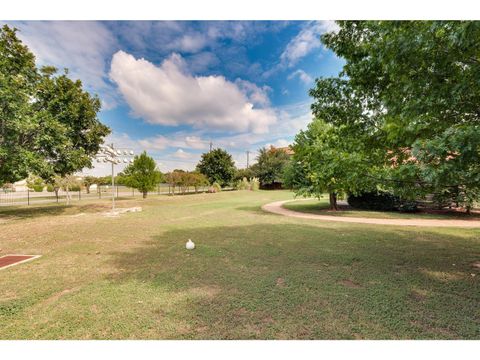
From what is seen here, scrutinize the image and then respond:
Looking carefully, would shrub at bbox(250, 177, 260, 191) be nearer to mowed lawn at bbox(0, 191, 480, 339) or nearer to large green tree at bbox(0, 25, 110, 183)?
large green tree at bbox(0, 25, 110, 183)

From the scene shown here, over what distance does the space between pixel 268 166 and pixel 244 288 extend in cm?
3454

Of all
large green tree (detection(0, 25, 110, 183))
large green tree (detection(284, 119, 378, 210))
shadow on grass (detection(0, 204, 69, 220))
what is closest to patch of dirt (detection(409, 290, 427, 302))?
large green tree (detection(284, 119, 378, 210))

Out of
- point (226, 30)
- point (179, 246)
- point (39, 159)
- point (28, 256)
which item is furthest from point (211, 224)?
point (39, 159)

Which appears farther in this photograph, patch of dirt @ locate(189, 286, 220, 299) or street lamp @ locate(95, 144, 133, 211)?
street lamp @ locate(95, 144, 133, 211)

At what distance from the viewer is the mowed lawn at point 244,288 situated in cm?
238

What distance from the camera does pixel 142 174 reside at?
2352 cm

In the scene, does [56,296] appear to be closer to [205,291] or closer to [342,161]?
[205,291]

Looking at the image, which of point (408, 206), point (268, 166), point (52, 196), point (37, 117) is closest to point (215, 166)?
point (268, 166)

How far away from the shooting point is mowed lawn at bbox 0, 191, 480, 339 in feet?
7.82

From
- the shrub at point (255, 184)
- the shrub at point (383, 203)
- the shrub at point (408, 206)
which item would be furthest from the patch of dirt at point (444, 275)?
the shrub at point (255, 184)

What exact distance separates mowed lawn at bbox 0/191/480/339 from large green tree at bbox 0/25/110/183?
17.6ft

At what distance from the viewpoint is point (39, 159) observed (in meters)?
9.95

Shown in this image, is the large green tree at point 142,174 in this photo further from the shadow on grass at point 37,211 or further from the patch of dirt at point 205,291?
the patch of dirt at point 205,291
